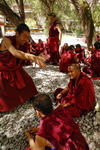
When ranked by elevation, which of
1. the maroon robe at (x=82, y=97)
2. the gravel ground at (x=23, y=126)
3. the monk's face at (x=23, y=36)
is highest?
the monk's face at (x=23, y=36)

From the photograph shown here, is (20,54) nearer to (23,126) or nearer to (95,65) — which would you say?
(23,126)

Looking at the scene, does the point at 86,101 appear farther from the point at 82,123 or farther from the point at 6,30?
the point at 6,30

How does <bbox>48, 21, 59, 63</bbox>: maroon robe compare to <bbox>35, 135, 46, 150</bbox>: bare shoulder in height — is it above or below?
above

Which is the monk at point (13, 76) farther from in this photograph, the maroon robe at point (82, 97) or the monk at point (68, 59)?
the monk at point (68, 59)

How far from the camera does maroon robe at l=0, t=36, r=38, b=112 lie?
2.42m

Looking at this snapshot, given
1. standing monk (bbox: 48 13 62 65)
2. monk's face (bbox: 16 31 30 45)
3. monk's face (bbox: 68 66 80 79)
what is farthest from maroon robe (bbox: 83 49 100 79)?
monk's face (bbox: 16 31 30 45)

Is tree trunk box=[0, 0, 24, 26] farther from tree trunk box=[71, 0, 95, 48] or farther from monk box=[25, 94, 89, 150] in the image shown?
monk box=[25, 94, 89, 150]

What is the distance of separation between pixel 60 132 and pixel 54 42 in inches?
175

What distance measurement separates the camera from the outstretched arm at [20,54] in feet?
6.42

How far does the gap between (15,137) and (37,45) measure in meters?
4.75

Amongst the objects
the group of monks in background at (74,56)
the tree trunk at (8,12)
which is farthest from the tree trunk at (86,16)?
the tree trunk at (8,12)

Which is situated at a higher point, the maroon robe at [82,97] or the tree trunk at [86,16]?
the tree trunk at [86,16]

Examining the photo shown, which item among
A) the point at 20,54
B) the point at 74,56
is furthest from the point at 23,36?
the point at 74,56

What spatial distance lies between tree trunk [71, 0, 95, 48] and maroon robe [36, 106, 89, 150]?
16.1ft
